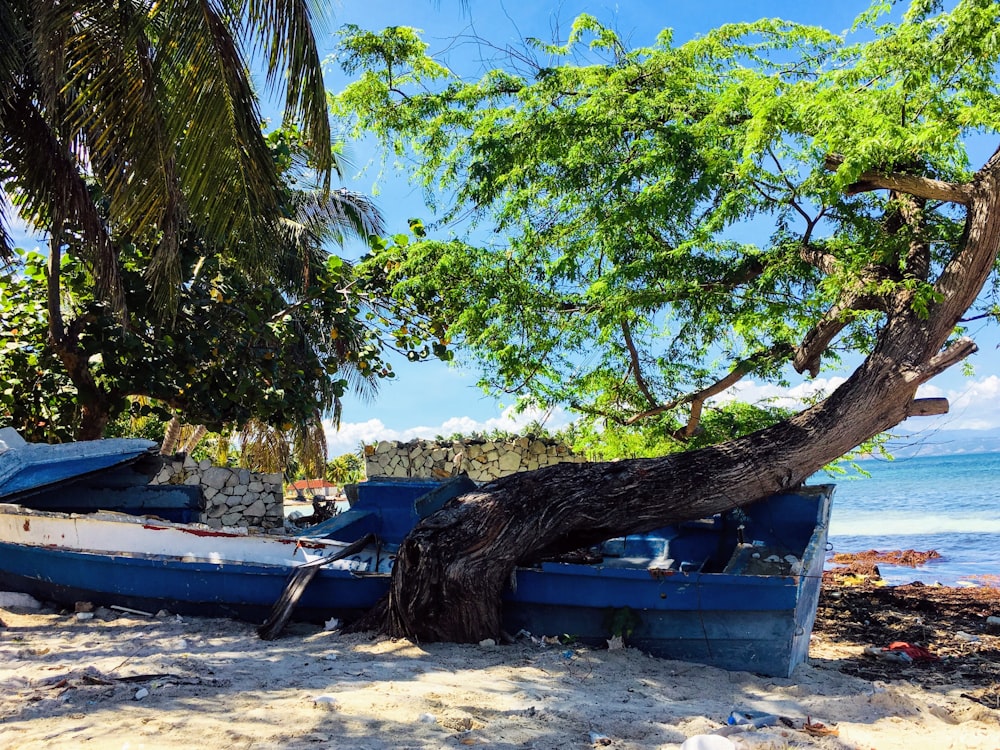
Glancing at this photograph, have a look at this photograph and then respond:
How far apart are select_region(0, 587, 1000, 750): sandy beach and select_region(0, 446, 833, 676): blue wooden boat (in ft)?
0.60

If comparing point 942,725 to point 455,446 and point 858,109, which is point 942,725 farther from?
point 455,446

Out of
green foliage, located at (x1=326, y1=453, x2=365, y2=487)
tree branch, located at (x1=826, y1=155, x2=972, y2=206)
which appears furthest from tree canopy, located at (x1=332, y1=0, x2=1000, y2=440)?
green foliage, located at (x1=326, y1=453, x2=365, y2=487)

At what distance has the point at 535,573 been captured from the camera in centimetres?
592

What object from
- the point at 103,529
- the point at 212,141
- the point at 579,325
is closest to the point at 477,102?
the point at 579,325

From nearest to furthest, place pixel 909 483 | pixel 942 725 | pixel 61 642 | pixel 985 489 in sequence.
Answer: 1. pixel 942 725
2. pixel 61 642
3. pixel 985 489
4. pixel 909 483

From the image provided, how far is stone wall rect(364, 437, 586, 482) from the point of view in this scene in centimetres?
1312

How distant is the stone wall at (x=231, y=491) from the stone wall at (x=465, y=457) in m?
1.71

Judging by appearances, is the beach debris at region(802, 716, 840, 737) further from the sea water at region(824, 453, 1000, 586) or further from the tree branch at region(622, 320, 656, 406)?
the tree branch at region(622, 320, 656, 406)

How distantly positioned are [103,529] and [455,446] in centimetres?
703

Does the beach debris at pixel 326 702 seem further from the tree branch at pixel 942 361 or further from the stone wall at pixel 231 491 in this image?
the stone wall at pixel 231 491

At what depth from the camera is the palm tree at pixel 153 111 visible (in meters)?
6.36

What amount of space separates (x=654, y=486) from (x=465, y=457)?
6.66 metres

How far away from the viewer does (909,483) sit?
49.3 metres

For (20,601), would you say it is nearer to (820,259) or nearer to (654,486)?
(654,486)
